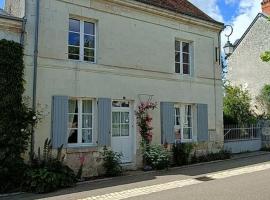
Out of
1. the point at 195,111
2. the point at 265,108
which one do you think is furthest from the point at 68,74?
the point at 265,108

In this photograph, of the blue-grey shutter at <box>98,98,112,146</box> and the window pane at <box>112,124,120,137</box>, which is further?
the window pane at <box>112,124,120,137</box>

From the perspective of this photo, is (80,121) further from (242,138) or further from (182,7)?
(242,138)

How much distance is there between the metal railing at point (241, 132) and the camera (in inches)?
682

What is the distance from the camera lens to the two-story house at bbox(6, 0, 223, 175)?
11.1 metres

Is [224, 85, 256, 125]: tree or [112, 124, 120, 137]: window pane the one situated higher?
[224, 85, 256, 125]: tree

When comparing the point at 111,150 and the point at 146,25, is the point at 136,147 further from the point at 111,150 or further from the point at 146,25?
the point at 146,25

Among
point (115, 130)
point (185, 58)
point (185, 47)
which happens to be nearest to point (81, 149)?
point (115, 130)

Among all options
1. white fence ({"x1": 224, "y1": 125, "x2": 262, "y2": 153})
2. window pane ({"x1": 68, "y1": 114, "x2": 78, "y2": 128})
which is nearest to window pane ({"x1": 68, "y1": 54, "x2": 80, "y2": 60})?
window pane ({"x1": 68, "y1": 114, "x2": 78, "y2": 128})

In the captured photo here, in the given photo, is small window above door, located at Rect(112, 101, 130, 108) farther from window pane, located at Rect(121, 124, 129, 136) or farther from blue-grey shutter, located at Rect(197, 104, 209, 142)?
blue-grey shutter, located at Rect(197, 104, 209, 142)

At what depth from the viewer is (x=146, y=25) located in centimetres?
1378

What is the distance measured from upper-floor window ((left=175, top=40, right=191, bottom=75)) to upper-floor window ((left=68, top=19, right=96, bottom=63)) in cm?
394

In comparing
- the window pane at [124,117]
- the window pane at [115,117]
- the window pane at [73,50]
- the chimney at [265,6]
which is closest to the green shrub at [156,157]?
the window pane at [124,117]

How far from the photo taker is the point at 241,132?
59.2 ft

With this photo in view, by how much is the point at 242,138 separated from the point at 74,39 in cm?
1012
